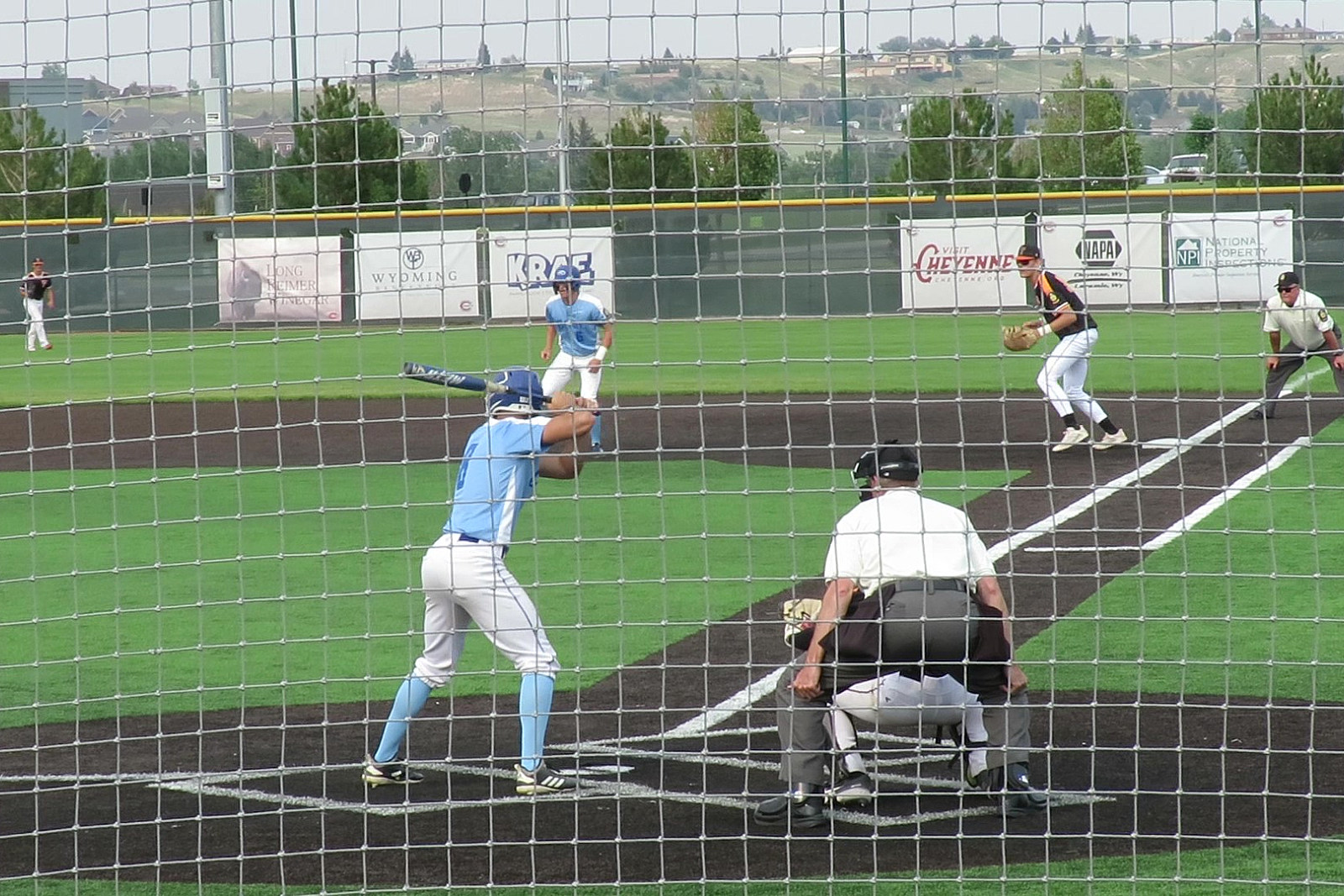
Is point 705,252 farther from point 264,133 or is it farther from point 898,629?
point 264,133

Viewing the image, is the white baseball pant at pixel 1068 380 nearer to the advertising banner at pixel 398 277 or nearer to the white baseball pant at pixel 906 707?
the advertising banner at pixel 398 277

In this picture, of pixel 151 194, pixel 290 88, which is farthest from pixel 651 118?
pixel 151 194

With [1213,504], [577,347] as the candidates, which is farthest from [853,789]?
[577,347]

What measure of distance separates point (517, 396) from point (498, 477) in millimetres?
386

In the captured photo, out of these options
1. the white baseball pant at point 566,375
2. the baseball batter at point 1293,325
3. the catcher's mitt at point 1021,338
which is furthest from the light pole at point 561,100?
the baseball batter at point 1293,325

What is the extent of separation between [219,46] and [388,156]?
1.09 meters

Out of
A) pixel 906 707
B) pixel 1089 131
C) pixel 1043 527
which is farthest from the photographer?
pixel 1043 527

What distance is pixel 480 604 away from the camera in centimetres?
709

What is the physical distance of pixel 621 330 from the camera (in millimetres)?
15086

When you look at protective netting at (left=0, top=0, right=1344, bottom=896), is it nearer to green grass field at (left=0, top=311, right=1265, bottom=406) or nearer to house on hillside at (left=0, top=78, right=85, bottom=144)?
house on hillside at (left=0, top=78, right=85, bottom=144)

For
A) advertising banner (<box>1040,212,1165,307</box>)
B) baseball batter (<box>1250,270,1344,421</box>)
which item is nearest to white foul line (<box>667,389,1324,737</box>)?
advertising banner (<box>1040,212,1165,307</box>)

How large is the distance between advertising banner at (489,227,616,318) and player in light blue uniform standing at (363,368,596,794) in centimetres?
49

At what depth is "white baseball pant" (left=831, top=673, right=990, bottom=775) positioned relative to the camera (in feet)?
21.6

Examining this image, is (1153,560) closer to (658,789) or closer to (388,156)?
(658,789)
